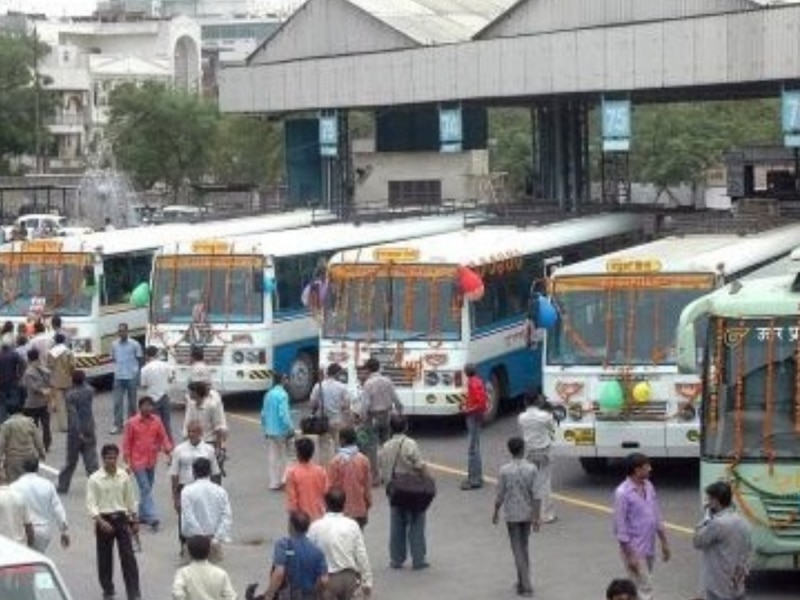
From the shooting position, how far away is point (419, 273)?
25.2 m

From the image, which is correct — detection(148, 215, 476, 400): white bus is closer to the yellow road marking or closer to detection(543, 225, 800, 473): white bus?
the yellow road marking

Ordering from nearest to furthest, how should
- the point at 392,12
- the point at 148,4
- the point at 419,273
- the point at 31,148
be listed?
the point at 419,273 < the point at 392,12 < the point at 31,148 < the point at 148,4

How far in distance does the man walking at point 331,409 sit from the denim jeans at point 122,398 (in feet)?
15.5

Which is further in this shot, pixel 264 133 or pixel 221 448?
pixel 264 133

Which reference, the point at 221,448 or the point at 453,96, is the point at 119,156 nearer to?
the point at 453,96

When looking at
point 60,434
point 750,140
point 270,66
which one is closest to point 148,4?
point 750,140

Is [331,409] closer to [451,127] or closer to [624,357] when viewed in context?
[624,357]

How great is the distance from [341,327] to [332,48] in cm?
2062

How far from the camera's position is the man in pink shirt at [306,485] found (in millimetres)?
16312

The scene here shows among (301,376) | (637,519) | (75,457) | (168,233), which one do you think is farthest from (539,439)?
(168,233)

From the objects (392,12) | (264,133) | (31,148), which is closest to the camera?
(392,12)

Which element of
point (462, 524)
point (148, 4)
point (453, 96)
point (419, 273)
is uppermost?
point (148, 4)

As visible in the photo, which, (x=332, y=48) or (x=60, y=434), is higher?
(x=332, y=48)

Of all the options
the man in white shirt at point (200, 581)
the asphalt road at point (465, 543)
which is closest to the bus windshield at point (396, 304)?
the asphalt road at point (465, 543)
